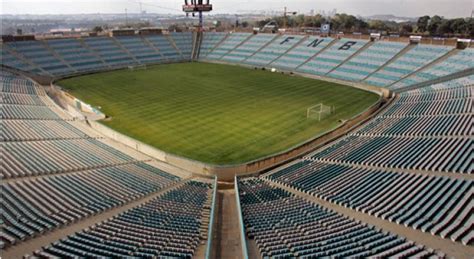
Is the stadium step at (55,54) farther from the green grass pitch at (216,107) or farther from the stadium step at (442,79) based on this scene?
the stadium step at (442,79)

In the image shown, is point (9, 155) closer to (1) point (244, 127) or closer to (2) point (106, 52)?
(1) point (244, 127)

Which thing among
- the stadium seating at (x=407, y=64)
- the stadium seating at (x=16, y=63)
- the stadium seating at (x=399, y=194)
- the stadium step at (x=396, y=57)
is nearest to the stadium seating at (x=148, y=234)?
the stadium seating at (x=399, y=194)

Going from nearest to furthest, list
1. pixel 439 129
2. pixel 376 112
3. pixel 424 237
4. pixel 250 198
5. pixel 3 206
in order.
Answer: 1. pixel 424 237
2. pixel 3 206
3. pixel 250 198
4. pixel 439 129
5. pixel 376 112

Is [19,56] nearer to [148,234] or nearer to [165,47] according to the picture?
[165,47]

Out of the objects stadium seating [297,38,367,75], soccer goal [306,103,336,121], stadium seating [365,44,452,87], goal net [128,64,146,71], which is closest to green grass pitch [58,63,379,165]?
soccer goal [306,103,336,121]

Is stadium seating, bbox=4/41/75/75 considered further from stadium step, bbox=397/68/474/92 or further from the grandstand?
stadium step, bbox=397/68/474/92

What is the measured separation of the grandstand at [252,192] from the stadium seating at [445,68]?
5.45m

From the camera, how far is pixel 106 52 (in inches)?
3661

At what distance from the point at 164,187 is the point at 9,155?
46.6 feet

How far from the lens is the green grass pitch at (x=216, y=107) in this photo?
40.2 m

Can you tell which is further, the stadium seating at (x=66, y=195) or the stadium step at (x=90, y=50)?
the stadium step at (x=90, y=50)

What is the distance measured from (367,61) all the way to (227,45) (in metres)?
45.2

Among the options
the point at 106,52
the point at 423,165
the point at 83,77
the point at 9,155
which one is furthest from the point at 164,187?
the point at 106,52

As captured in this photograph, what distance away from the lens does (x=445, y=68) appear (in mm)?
60938
